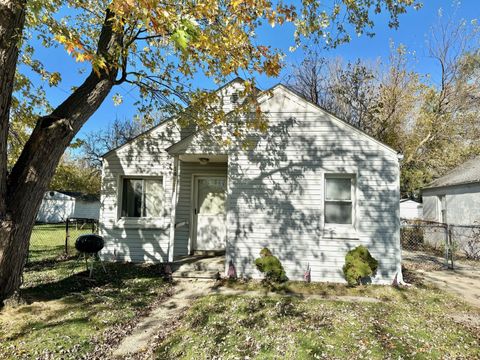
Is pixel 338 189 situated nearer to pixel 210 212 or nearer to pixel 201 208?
pixel 210 212

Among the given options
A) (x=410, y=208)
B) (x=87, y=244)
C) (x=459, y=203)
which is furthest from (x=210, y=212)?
(x=410, y=208)

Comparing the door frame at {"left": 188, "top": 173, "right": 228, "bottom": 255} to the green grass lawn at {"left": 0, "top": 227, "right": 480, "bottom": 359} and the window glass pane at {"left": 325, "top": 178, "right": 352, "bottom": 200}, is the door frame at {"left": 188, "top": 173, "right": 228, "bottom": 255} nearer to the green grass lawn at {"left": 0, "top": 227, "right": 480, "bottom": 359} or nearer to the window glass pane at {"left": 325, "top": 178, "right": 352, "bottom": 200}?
the green grass lawn at {"left": 0, "top": 227, "right": 480, "bottom": 359}

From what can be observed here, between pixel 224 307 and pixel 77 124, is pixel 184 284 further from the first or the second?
pixel 77 124

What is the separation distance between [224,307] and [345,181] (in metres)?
4.62

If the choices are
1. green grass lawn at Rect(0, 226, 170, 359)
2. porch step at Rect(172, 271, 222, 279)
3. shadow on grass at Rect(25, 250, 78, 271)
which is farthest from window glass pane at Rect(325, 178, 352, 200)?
shadow on grass at Rect(25, 250, 78, 271)

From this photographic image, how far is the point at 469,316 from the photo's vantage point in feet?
19.7

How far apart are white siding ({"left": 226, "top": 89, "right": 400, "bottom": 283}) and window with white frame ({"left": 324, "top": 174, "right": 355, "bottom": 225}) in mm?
196

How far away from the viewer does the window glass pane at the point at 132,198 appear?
33.3ft

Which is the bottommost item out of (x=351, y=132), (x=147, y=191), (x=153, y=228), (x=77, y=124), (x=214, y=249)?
(x=214, y=249)

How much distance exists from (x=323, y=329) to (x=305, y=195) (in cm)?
396

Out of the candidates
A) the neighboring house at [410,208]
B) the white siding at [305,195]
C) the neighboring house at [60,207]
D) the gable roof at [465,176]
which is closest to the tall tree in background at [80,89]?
the white siding at [305,195]

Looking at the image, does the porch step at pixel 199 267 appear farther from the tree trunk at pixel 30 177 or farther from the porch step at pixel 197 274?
the tree trunk at pixel 30 177

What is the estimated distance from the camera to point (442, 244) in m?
14.2

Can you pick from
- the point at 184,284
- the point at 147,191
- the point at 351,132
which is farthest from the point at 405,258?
the point at 147,191
